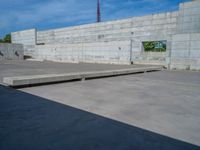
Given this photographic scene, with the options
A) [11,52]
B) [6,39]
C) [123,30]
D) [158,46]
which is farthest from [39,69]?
[6,39]

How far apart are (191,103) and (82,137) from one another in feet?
9.61

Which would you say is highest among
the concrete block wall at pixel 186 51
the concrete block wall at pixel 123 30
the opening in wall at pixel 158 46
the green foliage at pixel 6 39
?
the green foliage at pixel 6 39

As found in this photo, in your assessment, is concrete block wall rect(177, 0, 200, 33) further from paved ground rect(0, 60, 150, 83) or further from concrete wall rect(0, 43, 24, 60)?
concrete wall rect(0, 43, 24, 60)

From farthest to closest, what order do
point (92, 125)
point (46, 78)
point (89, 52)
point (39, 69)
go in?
point (89, 52) → point (39, 69) → point (46, 78) → point (92, 125)

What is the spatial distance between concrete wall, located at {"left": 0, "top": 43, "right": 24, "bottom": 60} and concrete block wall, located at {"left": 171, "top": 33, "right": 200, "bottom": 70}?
22279mm

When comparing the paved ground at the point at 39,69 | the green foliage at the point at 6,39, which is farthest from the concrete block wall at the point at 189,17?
the green foliage at the point at 6,39

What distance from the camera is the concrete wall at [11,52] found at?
78.5 ft

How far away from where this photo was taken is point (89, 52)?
19906 mm

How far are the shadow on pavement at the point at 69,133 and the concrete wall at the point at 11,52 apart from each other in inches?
965

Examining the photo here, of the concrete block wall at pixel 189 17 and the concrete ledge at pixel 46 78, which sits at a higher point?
the concrete block wall at pixel 189 17

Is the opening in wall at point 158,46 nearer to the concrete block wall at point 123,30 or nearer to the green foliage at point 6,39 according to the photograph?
the concrete block wall at point 123,30

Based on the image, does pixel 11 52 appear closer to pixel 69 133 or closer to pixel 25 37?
pixel 25 37

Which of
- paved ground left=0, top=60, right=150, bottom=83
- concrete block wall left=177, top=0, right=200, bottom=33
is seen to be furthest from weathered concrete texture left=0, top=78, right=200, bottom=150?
concrete block wall left=177, top=0, right=200, bottom=33

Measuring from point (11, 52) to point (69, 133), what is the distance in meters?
26.3
